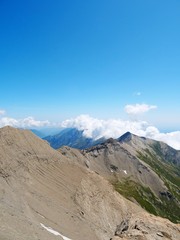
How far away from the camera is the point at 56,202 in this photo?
250 ft

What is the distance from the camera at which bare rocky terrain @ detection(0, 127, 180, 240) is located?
4959cm

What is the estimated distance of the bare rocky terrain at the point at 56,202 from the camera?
49.6m

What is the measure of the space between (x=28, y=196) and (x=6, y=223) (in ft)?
85.7

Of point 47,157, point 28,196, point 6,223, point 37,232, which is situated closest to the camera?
point 6,223

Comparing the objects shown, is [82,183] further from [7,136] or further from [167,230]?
[167,230]

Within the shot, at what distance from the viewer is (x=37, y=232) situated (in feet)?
157

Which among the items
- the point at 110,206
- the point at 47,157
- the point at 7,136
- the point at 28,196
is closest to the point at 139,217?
the point at 28,196

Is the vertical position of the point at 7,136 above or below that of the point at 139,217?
above

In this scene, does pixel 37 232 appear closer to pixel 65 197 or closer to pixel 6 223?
pixel 6 223

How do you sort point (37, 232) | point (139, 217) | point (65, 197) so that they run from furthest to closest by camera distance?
point (65, 197), point (139, 217), point (37, 232)

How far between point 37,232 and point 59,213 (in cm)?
2403

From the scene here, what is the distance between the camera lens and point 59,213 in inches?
2808

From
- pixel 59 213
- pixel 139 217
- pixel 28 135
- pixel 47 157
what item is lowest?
pixel 59 213

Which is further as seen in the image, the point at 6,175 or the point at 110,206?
the point at 110,206
